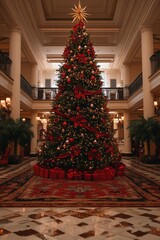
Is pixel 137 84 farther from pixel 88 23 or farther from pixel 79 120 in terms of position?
pixel 79 120

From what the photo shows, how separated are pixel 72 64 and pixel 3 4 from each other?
5.08 metres

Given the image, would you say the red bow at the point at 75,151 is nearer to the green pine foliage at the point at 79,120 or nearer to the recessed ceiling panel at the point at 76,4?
the green pine foliage at the point at 79,120

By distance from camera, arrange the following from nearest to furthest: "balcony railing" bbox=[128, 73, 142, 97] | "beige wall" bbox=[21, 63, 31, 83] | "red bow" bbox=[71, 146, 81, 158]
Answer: "red bow" bbox=[71, 146, 81, 158] → "balcony railing" bbox=[128, 73, 142, 97] → "beige wall" bbox=[21, 63, 31, 83]

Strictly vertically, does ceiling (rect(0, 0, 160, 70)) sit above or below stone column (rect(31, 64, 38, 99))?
above

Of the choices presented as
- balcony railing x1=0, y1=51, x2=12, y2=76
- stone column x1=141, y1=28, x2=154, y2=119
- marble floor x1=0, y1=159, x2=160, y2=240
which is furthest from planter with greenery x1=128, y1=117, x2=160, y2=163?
marble floor x1=0, y1=159, x2=160, y2=240

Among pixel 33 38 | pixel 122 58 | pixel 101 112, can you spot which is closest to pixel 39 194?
pixel 101 112

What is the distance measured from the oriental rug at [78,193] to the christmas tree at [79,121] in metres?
0.78

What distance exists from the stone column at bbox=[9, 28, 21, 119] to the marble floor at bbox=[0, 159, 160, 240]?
868 centimetres

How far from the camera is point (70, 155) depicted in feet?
23.2

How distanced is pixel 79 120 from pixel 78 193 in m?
2.60

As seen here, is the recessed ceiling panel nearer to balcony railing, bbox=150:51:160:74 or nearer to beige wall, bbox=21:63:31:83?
balcony railing, bbox=150:51:160:74

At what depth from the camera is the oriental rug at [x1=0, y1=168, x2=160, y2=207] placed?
4358mm

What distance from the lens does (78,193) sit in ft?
17.0

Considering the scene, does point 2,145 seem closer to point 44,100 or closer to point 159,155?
point 44,100
